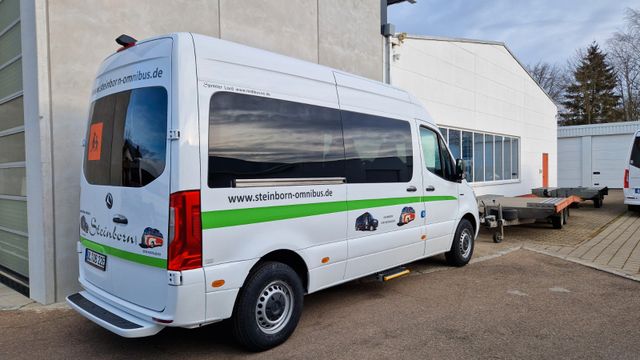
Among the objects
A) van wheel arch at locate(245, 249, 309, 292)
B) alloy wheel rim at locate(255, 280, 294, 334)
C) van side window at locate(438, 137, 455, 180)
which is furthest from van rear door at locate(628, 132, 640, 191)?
alloy wheel rim at locate(255, 280, 294, 334)

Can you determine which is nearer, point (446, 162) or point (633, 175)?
point (446, 162)

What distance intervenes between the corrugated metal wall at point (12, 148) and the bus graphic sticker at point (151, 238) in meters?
3.46

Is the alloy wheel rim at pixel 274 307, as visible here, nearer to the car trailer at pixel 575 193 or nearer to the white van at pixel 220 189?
the white van at pixel 220 189

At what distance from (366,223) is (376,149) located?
34.5 inches

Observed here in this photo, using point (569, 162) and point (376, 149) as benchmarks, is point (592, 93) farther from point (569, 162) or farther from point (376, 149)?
point (376, 149)

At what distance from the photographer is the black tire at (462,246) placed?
265 inches

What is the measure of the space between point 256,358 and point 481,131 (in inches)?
516

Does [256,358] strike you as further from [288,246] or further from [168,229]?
[168,229]

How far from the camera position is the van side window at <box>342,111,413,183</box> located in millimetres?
4789

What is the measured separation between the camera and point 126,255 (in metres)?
3.58

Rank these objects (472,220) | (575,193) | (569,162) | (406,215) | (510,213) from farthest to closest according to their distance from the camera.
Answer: (569,162) → (575,193) → (510,213) → (472,220) → (406,215)

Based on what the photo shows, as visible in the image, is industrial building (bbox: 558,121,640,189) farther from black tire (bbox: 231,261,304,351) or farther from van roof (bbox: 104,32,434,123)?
black tire (bbox: 231,261,304,351)

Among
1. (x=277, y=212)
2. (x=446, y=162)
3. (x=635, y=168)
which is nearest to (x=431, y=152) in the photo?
(x=446, y=162)

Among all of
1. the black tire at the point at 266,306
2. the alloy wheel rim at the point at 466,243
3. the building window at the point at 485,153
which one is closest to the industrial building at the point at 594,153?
the building window at the point at 485,153
